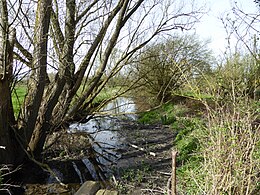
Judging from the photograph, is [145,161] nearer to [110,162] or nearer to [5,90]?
[110,162]

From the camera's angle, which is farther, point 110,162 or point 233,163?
point 110,162

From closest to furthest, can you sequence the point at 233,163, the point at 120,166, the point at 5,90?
the point at 233,163
the point at 5,90
the point at 120,166

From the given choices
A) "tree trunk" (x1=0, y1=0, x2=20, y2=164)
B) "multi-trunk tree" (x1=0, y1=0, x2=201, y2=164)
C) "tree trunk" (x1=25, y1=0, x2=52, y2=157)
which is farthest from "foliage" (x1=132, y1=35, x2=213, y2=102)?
"tree trunk" (x1=0, y1=0, x2=20, y2=164)

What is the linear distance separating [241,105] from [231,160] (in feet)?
4.19

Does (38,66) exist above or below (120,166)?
above

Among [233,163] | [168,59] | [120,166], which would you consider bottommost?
[120,166]

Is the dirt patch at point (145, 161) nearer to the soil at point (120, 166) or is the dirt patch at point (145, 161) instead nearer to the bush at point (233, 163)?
the soil at point (120, 166)

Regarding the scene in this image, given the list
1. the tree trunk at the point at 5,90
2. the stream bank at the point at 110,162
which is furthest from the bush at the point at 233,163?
the tree trunk at the point at 5,90

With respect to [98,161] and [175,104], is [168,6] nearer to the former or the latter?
[175,104]

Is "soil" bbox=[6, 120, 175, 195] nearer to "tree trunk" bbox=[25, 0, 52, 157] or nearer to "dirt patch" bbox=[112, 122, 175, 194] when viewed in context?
"dirt patch" bbox=[112, 122, 175, 194]

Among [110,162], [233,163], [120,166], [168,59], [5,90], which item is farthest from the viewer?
[168,59]

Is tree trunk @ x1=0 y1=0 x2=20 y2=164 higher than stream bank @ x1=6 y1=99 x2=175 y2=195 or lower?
higher

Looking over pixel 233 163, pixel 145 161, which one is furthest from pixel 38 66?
pixel 233 163

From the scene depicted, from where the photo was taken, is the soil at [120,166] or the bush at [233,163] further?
the soil at [120,166]
